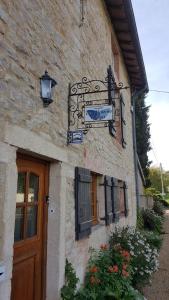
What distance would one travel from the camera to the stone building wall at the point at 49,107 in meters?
2.48

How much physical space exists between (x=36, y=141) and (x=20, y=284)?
1.38 meters

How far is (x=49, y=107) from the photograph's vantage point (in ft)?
11.0

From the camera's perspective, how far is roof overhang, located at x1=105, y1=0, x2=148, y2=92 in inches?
268

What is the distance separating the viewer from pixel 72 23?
14.5ft

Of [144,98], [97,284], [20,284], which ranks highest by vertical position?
[144,98]

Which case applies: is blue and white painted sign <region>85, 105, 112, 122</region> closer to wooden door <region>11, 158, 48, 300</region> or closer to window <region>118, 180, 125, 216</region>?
wooden door <region>11, 158, 48, 300</region>

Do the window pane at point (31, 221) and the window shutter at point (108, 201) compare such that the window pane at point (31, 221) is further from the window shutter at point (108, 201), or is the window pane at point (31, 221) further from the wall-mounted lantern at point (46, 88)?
the window shutter at point (108, 201)

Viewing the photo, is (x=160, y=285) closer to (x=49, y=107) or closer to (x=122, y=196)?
(x=122, y=196)

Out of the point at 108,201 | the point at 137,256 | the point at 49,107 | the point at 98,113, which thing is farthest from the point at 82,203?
the point at 137,256

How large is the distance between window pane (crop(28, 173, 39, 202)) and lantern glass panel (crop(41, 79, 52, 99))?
845 mm

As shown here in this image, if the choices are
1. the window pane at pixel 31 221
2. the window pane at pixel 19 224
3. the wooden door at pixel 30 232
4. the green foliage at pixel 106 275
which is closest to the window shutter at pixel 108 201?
→ the green foliage at pixel 106 275

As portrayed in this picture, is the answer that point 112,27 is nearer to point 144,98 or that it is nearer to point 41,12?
point 41,12

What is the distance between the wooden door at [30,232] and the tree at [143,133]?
621 inches

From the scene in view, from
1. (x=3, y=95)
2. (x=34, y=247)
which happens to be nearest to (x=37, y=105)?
(x=3, y=95)
